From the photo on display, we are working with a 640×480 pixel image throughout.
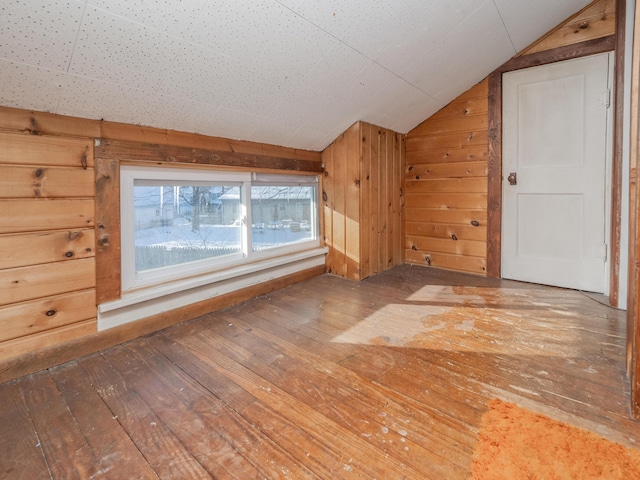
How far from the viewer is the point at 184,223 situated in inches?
86.4

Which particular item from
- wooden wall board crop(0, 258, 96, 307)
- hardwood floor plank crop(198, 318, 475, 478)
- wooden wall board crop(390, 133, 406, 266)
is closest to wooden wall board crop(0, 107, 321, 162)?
wooden wall board crop(0, 258, 96, 307)

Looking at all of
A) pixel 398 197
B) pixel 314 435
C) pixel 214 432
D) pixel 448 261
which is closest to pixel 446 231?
pixel 448 261

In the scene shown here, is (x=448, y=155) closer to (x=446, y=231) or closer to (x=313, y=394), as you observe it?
(x=446, y=231)

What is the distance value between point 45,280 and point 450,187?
10.1 feet

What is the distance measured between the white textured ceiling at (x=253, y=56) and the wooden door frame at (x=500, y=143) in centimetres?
15

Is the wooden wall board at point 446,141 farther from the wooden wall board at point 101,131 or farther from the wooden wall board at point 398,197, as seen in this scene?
the wooden wall board at point 101,131

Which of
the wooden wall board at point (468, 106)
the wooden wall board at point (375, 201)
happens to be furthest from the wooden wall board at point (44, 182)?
the wooden wall board at point (468, 106)

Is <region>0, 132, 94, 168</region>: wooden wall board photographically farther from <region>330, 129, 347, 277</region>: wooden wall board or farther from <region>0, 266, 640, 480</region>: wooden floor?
<region>330, 129, 347, 277</region>: wooden wall board

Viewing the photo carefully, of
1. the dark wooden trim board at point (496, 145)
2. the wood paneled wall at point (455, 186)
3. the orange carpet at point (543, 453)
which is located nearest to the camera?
the orange carpet at point (543, 453)

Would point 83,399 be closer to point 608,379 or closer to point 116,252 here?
point 116,252

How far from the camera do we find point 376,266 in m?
3.21

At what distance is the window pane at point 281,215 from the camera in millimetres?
2674

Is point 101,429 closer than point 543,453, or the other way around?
point 543,453

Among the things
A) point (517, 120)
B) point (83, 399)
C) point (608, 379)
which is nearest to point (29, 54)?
point (83, 399)
